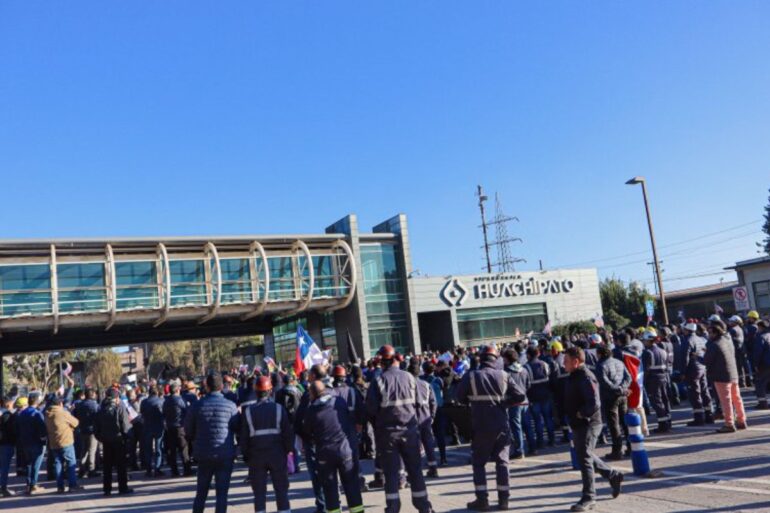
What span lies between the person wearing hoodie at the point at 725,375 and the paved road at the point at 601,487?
0.93 ft

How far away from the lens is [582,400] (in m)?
7.98

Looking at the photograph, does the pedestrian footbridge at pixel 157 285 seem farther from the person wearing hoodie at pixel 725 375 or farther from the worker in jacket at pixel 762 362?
the person wearing hoodie at pixel 725 375

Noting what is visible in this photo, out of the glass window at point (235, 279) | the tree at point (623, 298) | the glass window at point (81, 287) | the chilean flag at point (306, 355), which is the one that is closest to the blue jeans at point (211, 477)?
the chilean flag at point (306, 355)

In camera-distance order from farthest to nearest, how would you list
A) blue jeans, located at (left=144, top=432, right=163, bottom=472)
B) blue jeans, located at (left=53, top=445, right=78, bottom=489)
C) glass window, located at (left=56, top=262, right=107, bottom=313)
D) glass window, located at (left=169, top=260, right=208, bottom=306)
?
glass window, located at (left=169, top=260, right=208, bottom=306) < glass window, located at (left=56, top=262, right=107, bottom=313) < blue jeans, located at (left=144, top=432, right=163, bottom=472) < blue jeans, located at (left=53, top=445, right=78, bottom=489)

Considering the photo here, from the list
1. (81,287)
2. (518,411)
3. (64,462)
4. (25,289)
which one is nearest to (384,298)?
(81,287)

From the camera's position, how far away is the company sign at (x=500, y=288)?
145ft

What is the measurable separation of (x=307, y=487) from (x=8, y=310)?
95.3 feet

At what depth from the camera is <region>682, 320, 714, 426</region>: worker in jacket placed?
1235cm

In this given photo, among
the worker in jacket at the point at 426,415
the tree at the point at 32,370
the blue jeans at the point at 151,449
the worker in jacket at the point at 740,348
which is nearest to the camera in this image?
the worker in jacket at the point at 426,415

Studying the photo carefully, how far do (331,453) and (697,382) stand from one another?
26.9 feet

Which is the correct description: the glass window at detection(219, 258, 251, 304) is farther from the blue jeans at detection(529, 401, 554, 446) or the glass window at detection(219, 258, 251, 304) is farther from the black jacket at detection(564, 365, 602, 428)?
the black jacket at detection(564, 365, 602, 428)

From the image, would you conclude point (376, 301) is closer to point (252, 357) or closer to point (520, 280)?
point (520, 280)

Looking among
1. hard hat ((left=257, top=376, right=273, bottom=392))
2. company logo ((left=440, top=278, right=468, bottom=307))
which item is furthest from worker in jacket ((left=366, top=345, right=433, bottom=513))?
company logo ((left=440, top=278, right=468, bottom=307))

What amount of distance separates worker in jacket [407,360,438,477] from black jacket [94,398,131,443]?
17.8ft
